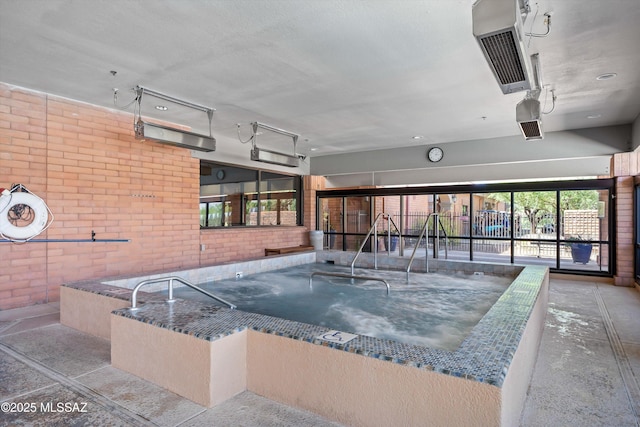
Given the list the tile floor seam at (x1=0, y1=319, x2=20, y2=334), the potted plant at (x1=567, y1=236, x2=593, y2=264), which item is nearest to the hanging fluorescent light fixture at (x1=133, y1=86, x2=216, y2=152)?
A: the tile floor seam at (x1=0, y1=319, x2=20, y2=334)

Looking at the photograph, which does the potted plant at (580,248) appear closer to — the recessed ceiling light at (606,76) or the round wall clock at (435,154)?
the round wall clock at (435,154)

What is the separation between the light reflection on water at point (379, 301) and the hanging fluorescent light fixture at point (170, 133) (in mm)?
2130

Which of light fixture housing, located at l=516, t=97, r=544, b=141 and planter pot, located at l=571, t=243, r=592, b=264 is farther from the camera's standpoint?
planter pot, located at l=571, t=243, r=592, b=264

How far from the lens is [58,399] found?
89.4 inches

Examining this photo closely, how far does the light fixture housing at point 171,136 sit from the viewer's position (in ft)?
14.9

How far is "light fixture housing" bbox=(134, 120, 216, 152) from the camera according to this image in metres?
4.54

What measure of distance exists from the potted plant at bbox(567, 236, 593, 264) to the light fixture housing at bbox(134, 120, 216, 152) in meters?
7.11

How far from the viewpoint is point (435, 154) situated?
8.28 meters

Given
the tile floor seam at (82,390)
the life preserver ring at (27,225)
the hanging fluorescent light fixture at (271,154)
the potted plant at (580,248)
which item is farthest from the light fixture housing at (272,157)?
the potted plant at (580,248)

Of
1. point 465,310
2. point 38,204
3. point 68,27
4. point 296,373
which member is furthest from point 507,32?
point 38,204

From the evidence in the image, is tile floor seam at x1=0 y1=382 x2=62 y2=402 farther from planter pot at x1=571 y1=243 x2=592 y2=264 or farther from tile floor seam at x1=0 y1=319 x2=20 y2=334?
planter pot at x1=571 y1=243 x2=592 y2=264

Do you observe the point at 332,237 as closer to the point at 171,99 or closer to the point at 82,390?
the point at 171,99

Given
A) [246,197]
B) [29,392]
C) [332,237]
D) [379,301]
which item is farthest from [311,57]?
[332,237]

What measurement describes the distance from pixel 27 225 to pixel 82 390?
3.14m
